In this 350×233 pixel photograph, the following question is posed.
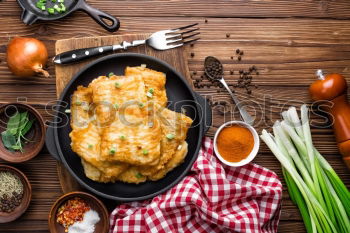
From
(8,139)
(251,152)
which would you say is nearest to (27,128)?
(8,139)

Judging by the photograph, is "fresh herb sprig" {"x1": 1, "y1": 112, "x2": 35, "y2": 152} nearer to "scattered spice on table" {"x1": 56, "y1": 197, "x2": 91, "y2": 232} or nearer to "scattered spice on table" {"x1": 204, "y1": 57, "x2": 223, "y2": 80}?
"scattered spice on table" {"x1": 56, "y1": 197, "x2": 91, "y2": 232}

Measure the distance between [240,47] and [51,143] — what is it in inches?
74.0

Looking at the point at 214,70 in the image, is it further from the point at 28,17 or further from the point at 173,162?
the point at 28,17

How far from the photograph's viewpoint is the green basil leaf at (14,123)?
3.61 meters

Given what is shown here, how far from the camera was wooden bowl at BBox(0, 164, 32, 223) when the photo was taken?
361 centimetres

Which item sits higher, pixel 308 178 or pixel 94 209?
pixel 308 178

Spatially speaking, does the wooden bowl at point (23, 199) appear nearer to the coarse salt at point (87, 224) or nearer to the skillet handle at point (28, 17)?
the coarse salt at point (87, 224)

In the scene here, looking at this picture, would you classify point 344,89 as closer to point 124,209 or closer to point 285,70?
point 285,70

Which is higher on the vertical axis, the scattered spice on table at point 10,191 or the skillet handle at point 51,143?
the skillet handle at point 51,143

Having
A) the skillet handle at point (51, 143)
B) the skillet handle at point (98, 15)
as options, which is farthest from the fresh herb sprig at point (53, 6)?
the skillet handle at point (51, 143)

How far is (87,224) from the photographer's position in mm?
3602

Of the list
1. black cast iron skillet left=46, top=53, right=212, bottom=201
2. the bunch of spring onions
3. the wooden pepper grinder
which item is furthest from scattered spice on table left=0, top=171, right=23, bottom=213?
the wooden pepper grinder

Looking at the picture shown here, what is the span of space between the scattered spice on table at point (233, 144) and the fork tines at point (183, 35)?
87 cm

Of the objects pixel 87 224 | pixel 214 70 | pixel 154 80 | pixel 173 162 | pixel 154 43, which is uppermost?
pixel 154 43
